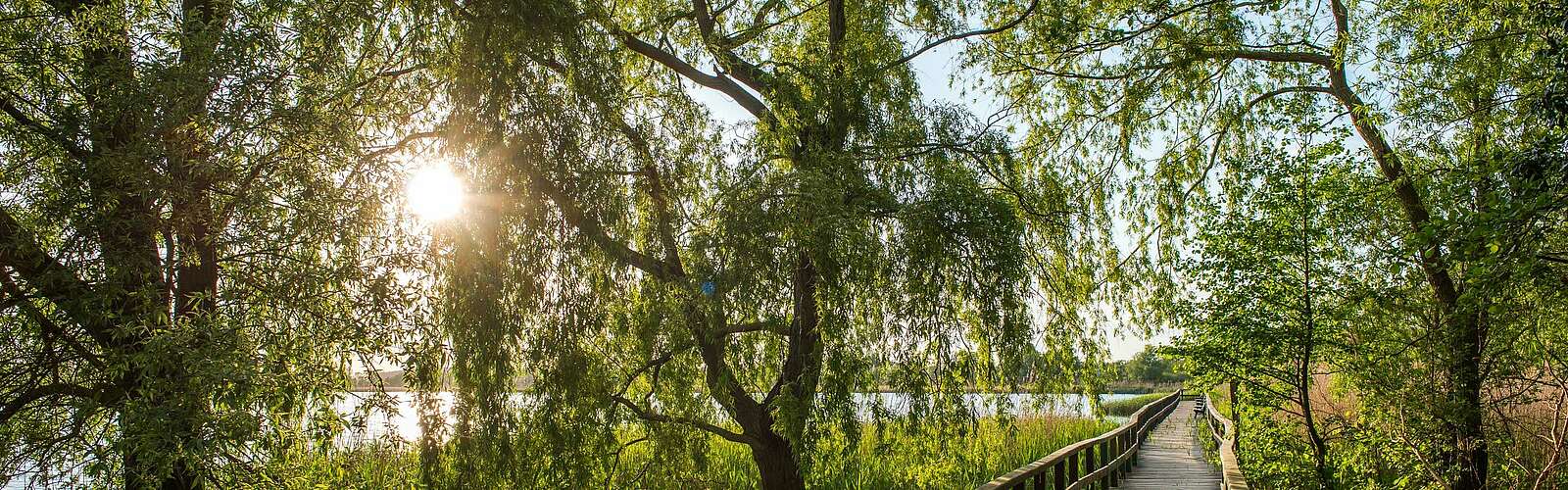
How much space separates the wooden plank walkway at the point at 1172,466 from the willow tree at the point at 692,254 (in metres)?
6.04

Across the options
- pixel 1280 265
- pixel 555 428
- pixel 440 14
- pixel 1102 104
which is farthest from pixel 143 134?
pixel 1102 104

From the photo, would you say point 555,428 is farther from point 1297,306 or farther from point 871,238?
point 1297,306

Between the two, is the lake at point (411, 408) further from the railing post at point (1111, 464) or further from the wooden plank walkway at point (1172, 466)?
the wooden plank walkway at point (1172, 466)

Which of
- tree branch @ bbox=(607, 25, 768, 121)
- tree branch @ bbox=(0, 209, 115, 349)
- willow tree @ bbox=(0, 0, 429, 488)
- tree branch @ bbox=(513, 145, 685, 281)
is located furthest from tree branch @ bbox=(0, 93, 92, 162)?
tree branch @ bbox=(607, 25, 768, 121)

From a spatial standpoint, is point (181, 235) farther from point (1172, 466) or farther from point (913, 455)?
point (1172, 466)

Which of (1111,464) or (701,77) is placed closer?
(701,77)

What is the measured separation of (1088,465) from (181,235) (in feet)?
24.8

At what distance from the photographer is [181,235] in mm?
5387

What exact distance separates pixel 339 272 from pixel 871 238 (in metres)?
3.01

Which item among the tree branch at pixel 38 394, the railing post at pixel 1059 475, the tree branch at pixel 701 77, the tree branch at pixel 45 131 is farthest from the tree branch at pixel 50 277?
the railing post at pixel 1059 475

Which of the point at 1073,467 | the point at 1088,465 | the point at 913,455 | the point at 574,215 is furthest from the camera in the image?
the point at 1088,465

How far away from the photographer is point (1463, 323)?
22.8 feet

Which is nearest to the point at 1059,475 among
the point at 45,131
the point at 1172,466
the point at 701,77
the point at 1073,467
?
the point at 1073,467

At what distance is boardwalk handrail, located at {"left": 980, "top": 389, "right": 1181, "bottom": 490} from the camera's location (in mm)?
5789
